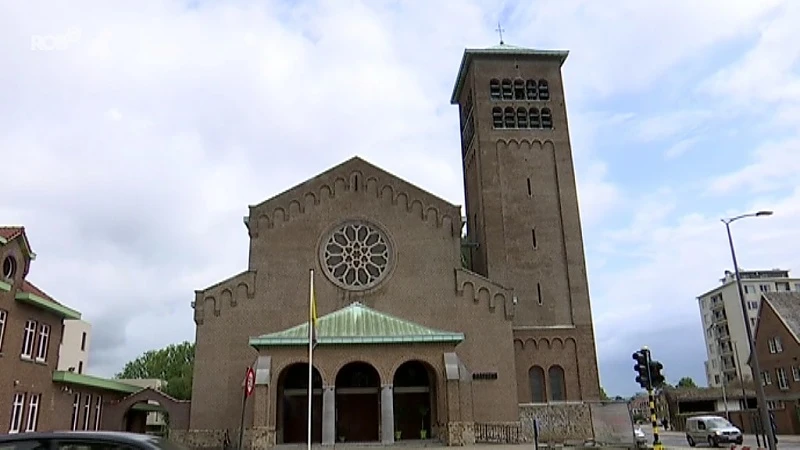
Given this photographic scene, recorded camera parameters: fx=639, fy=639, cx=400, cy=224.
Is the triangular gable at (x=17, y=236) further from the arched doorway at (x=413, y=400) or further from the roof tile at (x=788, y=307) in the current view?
the roof tile at (x=788, y=307)

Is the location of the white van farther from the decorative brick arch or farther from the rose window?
the decorative brick arch

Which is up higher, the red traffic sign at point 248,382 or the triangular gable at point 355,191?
the triangular gable at point 355,191

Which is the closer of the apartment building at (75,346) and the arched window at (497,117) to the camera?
the arched window at (497,117)

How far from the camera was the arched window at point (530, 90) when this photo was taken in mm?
44531

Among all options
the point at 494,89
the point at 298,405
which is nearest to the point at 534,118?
the point at 494,89

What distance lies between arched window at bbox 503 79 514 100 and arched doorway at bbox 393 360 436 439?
801 inches

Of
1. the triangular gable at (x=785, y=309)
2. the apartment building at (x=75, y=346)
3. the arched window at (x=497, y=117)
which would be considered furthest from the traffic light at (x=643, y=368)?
the apartment building at (x=75, y=346)

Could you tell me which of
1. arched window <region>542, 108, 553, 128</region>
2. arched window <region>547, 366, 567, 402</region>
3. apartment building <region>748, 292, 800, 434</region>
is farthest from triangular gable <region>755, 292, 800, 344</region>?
arched window <region>542, 108, 553, 128</region>

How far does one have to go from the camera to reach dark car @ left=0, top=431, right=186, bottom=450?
7223 mm

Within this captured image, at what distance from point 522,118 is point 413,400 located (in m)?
20.8

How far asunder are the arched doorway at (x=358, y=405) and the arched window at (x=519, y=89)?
22.1 meters

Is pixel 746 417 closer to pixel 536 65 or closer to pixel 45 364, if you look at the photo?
pixel 536 65

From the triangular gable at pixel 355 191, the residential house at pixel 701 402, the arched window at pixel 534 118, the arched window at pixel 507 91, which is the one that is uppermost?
the arched window at pixel 507 91

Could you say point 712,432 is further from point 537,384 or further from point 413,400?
point 413,400
